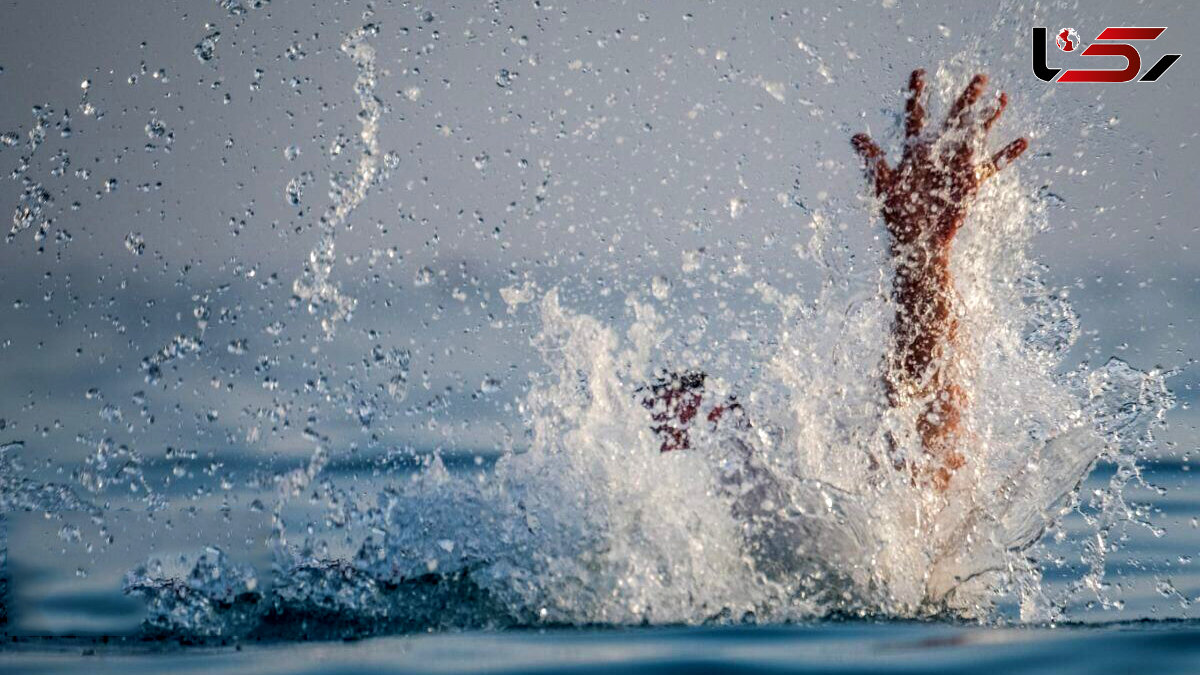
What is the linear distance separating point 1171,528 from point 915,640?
3258mm

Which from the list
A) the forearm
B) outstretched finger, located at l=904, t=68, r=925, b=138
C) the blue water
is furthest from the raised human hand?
the blue water

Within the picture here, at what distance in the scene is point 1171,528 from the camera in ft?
18.6

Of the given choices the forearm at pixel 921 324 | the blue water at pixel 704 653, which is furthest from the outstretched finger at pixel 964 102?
the blue water at pixel 704 653

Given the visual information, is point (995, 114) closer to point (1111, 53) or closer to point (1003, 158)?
point (1003, 158)

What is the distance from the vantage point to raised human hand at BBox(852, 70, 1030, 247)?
175 inches

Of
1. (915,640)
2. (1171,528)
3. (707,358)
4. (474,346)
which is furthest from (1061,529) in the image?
(474,346)

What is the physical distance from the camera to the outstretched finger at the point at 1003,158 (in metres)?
4.44

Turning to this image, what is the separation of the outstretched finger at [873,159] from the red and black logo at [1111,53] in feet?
7.41

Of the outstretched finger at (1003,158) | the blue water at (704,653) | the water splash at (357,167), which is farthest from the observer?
the water splash at (357,167)

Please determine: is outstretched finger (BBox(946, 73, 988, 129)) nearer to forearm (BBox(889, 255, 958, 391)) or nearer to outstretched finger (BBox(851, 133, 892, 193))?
outstretched finger (BBox(851, 133, 892, 193))

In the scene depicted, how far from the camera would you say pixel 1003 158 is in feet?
14.7

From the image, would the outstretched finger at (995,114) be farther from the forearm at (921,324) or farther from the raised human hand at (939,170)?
the forearm at (921,324)

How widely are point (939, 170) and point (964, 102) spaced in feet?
0.79

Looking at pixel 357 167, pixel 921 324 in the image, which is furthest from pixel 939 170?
pixel 357 167
